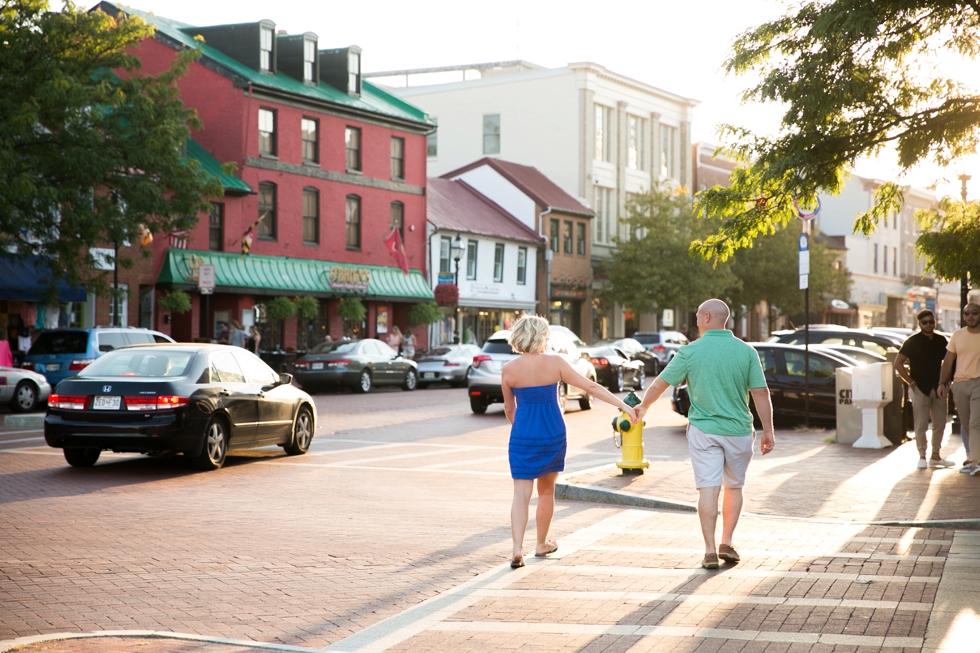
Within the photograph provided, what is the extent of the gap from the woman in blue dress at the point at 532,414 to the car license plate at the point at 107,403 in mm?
6630

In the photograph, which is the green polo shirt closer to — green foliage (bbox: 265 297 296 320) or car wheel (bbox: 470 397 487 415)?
car wheel (bbox: 470 397 487 415)

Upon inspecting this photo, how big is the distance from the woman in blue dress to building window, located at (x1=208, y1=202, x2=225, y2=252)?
30658mm

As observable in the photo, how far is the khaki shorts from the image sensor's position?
7996 mm

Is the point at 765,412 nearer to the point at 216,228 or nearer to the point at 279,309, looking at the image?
the point at 279,309

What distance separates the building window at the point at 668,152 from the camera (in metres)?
68.1

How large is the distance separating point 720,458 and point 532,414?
130 cm

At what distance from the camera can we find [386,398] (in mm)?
28922

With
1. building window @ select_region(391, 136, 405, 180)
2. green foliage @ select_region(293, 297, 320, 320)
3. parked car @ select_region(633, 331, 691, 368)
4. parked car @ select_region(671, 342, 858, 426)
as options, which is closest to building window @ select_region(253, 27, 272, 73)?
building window @ select_region(391, 136, 405, 180)

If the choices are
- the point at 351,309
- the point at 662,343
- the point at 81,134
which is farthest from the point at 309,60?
the point at 81,134

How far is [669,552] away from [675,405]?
11712 mm

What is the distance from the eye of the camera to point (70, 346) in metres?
24.4

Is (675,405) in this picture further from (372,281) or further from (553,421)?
(372,281)

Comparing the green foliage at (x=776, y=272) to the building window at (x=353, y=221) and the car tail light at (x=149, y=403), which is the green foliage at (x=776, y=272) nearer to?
the building window at (x=353, y=221)

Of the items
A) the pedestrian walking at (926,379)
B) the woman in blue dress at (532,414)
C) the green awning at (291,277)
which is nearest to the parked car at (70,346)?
the green awning at (291,277)
